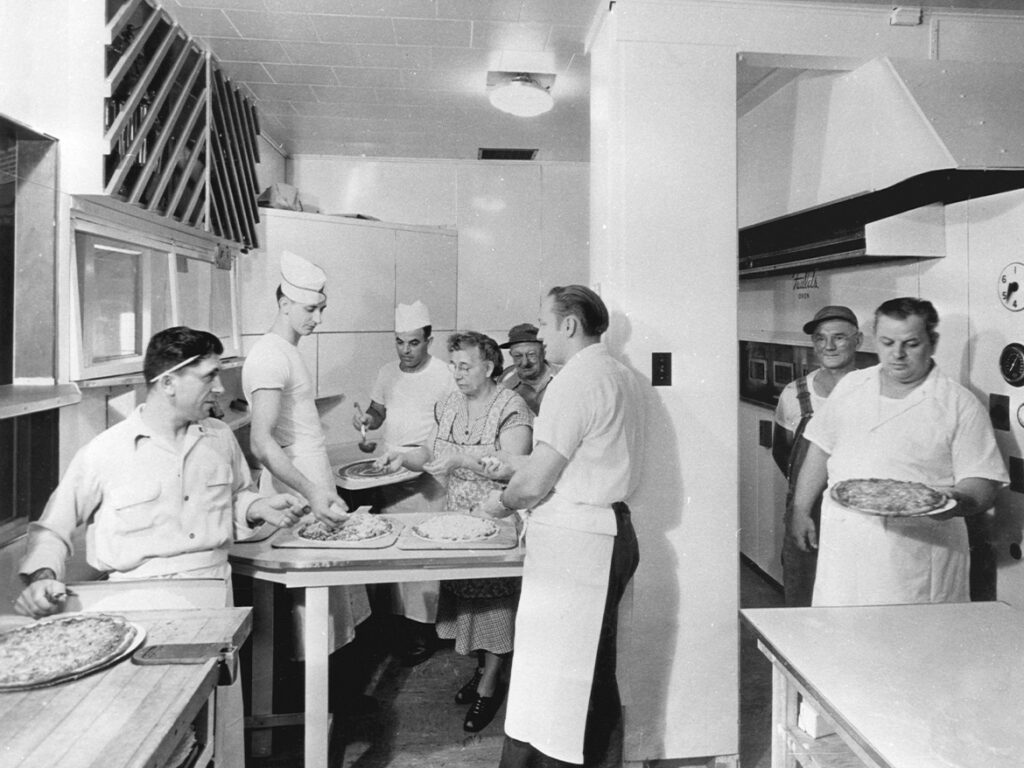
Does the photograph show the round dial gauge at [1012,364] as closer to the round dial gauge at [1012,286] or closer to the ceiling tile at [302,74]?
the round dial gauge at [1012,286]

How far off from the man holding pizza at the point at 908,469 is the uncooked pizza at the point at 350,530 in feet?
5.23

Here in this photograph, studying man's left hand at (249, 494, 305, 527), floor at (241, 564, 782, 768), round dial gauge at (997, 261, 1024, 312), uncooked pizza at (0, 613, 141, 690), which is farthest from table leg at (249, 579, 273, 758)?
round dial gauge at (997, 261, 1024, 312)

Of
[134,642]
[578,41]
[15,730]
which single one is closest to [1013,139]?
[578,41]

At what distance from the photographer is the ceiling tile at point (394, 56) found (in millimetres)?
3025

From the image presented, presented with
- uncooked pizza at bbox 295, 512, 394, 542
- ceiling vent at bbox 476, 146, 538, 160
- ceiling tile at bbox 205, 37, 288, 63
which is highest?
ceiling vent at bbox 476, 146, 538, 160

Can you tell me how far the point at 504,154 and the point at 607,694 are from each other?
3829 mm

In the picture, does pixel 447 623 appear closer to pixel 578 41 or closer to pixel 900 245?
pixel 900 245

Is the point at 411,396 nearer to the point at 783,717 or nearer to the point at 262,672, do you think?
the point at 262,672

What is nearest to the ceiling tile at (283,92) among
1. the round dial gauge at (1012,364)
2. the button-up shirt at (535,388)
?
the button-up shirt at (535,388)

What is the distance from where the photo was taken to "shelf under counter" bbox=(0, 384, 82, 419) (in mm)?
1453

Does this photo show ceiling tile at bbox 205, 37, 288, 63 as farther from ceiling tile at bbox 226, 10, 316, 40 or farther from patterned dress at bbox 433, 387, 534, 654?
patterned dress at bbox 433, 387, 534, 654

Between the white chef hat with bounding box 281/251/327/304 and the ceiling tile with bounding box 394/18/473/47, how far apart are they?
3.34ft

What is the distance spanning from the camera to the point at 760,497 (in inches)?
159

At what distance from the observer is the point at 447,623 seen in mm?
2908
